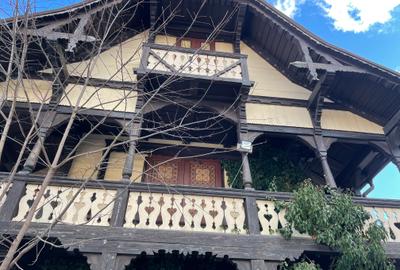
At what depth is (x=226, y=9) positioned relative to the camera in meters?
12.6

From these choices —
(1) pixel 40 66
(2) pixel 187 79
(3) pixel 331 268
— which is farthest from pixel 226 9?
(3) pixel 331 268

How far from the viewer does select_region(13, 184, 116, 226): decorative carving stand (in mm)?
7590

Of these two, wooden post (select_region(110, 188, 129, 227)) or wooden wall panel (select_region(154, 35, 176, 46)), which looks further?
wooden wall panel (select_region(154, 35, 176, 46))

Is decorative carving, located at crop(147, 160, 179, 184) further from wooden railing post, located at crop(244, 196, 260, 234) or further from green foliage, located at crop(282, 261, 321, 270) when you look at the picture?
green foliage, located at crop(282, 261, 321, 270)

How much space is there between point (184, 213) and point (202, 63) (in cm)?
455

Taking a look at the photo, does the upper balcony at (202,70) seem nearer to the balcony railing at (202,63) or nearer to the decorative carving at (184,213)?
the balcony railing at (202,63)

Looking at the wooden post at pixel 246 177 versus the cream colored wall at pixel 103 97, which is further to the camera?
the cream colored wall at pixel 103 97

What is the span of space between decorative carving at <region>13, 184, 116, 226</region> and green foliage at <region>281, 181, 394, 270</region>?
3893 mm

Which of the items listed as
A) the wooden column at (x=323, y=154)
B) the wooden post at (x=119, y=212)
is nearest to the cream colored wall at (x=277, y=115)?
the wooden column at (x=323, y=154)

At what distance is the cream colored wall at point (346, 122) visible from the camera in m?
10.8

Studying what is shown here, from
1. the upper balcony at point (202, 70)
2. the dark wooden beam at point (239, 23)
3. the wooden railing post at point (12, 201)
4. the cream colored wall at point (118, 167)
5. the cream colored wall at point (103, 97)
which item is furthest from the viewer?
the dark wooden beam at point (239, 23)

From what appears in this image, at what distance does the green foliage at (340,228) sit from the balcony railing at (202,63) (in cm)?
368

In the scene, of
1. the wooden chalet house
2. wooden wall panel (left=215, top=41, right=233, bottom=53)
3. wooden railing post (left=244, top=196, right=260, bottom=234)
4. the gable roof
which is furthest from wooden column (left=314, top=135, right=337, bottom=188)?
wooden wall panel (left=215, top=41, right=233, bottom=53)

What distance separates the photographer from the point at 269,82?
38.9ft
